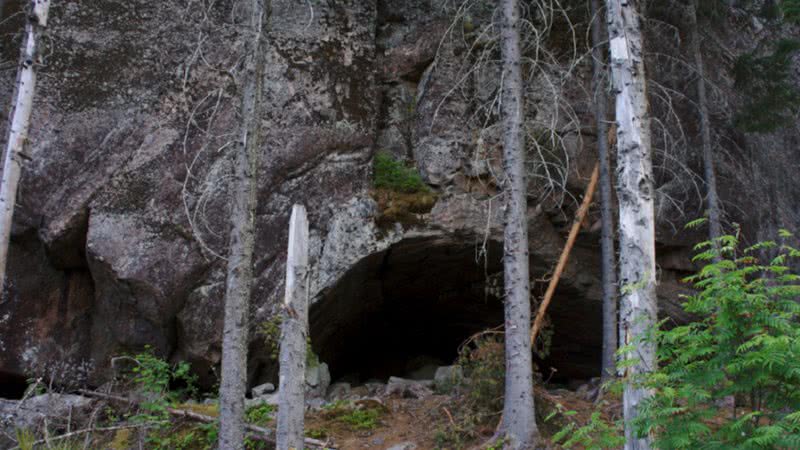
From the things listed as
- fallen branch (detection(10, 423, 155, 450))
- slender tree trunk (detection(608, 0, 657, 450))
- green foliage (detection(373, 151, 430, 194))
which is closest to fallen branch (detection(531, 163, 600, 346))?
green foliage (detection(373, 151, 430, 194))

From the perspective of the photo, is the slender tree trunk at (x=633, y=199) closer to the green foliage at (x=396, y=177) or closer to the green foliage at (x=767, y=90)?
the green foliage at (x=396, y=177)

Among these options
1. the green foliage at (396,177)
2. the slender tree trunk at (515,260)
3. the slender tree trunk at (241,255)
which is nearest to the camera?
the slender tree trunk at (241,255)

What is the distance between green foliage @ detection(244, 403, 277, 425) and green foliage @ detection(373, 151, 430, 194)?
4.39 m

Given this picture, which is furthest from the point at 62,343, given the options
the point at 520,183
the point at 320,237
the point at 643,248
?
the point at 643,248

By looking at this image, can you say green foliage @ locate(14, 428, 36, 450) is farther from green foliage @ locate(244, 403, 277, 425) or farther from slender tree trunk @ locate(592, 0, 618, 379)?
slender tree trunk @ locate(592, 0, 618, 379)

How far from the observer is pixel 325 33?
13570mm

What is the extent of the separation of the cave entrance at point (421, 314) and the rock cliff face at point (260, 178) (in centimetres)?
8

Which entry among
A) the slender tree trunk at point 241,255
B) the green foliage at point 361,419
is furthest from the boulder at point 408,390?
the slender tree trunk at point 241,255

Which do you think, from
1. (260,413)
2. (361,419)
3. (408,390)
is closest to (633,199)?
(361,419)

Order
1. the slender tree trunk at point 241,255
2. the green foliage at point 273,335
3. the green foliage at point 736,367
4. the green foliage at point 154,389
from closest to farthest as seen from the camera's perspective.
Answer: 1. the green foliage at point 736,367
2. the slender tree trunk at point 241,255
3. the green foliage at point 154,389
4. the green foliage at point 273,335

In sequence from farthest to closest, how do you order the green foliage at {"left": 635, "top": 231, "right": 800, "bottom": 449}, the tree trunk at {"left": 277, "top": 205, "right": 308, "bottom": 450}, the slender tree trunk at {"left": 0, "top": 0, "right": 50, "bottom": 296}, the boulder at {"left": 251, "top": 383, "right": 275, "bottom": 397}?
the boulder at {"left": 251, "top": 383, "right": 275, "bottom": 397}, the slender tree trunk at {"left": 0, "top": 0, "right": 50, "bottom": 296}, the tree trunk at {"left": 277, "top": 205, "right": 308, "bottom": 450}, the green foliage at {"left": 635, "top": 231, "right": 800, "bottom": 449}

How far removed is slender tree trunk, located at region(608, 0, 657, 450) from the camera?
6.85 m

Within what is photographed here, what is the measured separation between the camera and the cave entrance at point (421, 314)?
43.5 ft

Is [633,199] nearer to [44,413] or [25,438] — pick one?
[25,438]
